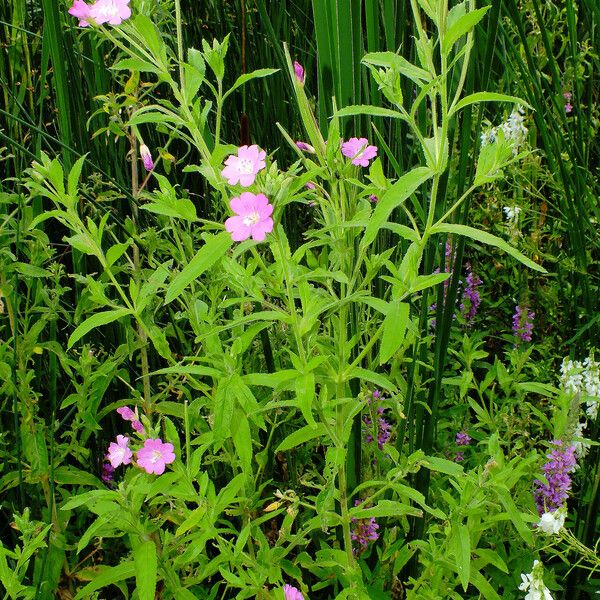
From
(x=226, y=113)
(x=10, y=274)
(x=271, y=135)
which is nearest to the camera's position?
(x=10, y=274)

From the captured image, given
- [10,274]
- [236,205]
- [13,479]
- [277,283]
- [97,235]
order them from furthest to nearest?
[10,274] < [13,479] < [97,235] < [277,283] < [236,205]

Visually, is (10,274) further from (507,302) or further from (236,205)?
(507,302)

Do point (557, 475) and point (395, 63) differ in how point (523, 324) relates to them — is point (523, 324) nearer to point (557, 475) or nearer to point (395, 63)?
point (557, 475)

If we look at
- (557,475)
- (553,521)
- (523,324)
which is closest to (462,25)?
(553,521)

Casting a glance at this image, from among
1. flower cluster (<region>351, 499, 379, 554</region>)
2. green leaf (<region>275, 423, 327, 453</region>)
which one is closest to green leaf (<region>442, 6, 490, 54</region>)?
green leaf (<region>275, 423, 327, 453</region>)

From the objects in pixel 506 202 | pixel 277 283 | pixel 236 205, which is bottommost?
pixel 506 202

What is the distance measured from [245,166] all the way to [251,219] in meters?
0.06

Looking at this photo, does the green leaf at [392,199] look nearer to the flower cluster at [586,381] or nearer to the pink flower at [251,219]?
the pink flower at [251,219]

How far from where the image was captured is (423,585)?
100 centimetres

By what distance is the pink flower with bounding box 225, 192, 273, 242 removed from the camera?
73 cm

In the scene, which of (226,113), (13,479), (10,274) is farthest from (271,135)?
(13,479)

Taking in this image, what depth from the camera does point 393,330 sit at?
2.57ft

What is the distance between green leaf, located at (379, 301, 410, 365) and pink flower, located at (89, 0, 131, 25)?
392mm

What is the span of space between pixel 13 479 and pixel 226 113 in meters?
0.95
